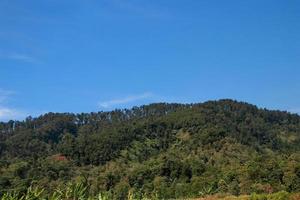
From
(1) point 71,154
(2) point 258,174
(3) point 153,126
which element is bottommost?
(2) point 258,174

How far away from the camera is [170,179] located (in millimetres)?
102375

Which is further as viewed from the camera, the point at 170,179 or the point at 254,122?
the point at 254,122

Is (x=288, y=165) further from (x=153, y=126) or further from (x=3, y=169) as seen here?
(x=153, y=126)

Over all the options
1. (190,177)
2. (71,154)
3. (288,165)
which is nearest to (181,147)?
(71,154)

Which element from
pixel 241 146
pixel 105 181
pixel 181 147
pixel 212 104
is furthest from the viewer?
pixel 212 104

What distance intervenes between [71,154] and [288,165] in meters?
67.8

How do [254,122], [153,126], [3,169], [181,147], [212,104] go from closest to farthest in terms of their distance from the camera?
[3,169] → [181,147] → [153,126] → [254,122] → [212,104]

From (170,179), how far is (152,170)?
401 cm

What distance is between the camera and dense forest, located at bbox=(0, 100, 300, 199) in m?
83.2

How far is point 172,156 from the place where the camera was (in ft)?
408

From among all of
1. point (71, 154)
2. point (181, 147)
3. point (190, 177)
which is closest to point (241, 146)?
point (181, 147)

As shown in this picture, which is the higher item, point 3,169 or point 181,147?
point 181,147

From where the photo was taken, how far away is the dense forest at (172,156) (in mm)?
83188

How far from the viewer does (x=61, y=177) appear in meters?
112
